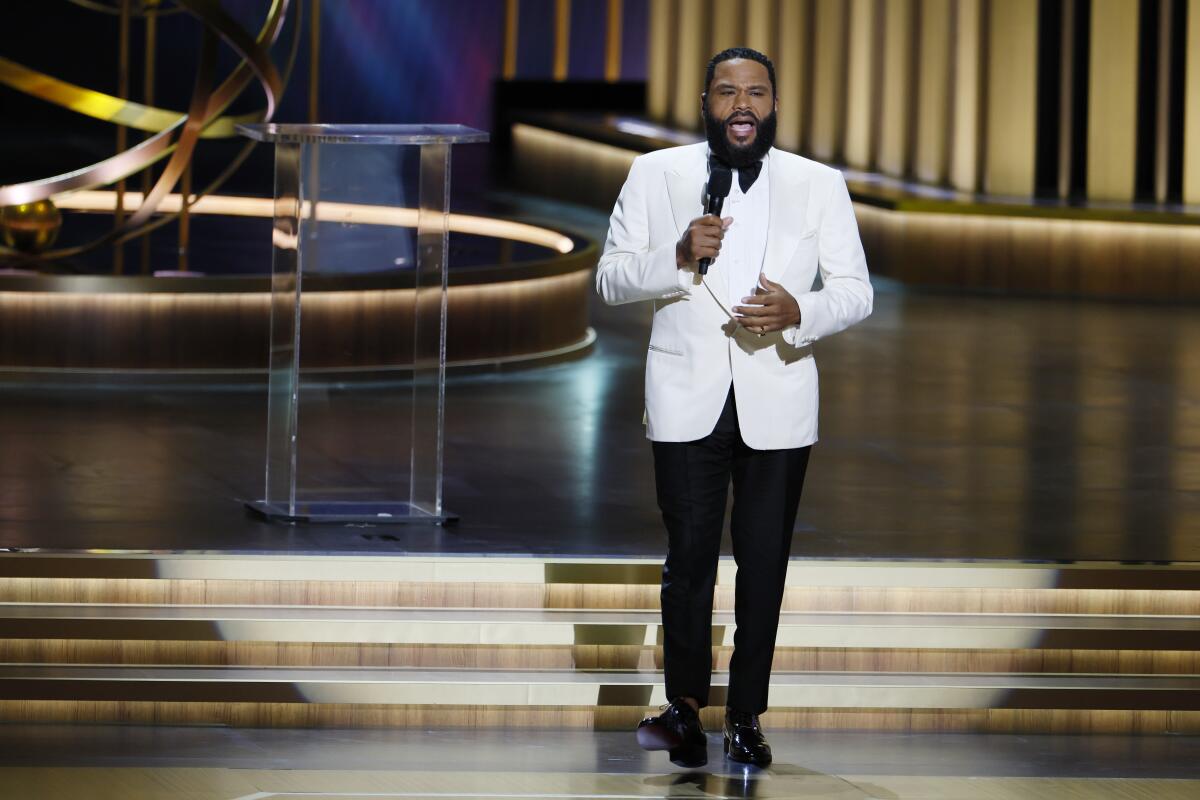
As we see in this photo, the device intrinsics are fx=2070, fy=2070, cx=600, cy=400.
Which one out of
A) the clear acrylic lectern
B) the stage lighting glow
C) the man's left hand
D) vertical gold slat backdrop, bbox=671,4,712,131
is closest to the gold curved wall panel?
vertical gold slat backdrop, bbox=671,4,712,131

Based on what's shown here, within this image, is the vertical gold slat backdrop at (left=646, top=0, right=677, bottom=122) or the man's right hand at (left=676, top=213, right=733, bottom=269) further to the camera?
the vertical gold slat backdrop at (left=646, top=0, right=677, bottom=122)

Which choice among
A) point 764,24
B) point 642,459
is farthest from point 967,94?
point 642,459

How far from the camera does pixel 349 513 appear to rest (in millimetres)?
5637

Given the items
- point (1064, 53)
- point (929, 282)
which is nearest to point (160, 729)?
point (929, 282)

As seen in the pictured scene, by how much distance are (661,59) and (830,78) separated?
2.78m

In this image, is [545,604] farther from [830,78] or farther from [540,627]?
[830,78]

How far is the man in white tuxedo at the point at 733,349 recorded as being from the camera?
397 centimetres

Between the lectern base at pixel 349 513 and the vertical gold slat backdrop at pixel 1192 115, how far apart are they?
7.35 m

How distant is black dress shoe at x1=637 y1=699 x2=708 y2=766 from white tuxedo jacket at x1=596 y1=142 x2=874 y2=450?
0.57m

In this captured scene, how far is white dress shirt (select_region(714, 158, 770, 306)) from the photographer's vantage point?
403cm

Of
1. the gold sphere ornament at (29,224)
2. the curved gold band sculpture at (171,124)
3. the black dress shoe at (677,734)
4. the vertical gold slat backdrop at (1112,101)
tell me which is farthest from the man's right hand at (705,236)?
the vertical gold slat backdrop at (1112,101)

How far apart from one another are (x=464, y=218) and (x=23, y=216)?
2.51 meters

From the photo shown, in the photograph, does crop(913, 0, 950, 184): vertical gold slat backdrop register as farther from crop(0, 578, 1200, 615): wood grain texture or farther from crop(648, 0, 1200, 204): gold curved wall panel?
crop(0, 578, 1200, 615): wood grain texture

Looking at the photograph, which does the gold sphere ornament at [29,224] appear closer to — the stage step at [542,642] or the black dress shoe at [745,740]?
the stage step at [542,642]
